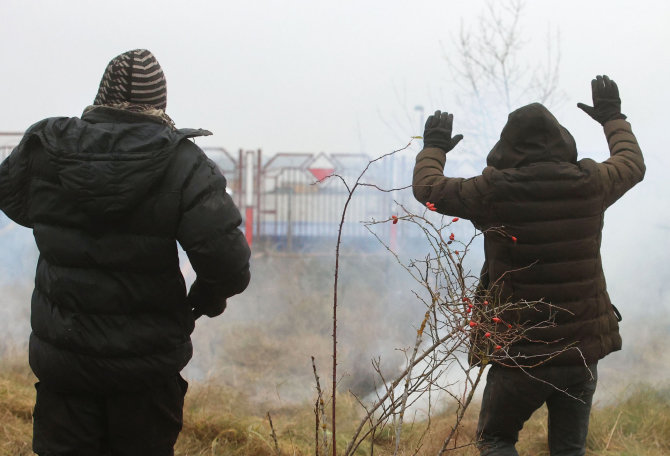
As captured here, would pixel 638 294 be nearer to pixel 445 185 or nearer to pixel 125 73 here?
pixel 445 185

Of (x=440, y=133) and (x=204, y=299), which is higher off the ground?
(x=440, y=133)

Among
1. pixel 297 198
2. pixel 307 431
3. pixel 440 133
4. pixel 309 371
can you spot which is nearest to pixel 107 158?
pixel 440 133

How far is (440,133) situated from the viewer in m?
2.82

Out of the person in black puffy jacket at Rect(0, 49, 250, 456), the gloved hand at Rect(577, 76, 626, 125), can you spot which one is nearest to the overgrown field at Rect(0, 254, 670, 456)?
the person in black puffy jacket at Rect(0, 49, 250, 456)

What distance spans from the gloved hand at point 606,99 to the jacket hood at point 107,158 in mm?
1888

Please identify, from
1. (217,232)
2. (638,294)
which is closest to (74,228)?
(217,232)

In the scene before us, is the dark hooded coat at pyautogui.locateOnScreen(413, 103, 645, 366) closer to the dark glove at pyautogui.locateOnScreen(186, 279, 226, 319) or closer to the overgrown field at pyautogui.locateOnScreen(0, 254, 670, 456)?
the overgrown field at pyautogui.locateOnScreen(0, 254, 670, 456)

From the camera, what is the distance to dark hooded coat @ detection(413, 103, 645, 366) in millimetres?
2447

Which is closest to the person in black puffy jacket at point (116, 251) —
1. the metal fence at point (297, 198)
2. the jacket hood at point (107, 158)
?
the jacket hood at point (107, 158)

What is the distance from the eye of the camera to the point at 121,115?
1.93 metres

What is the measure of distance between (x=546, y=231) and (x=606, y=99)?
0.83 m

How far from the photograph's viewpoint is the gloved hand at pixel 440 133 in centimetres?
282

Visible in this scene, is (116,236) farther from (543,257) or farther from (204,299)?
(543,257)

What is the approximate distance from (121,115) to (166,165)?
236 millimetres
